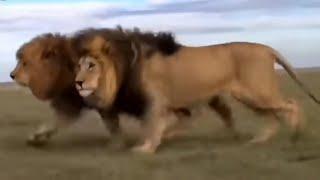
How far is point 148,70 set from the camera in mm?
2018

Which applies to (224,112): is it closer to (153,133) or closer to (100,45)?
(153,133)

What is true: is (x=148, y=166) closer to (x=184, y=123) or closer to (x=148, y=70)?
(x=148, y=70)

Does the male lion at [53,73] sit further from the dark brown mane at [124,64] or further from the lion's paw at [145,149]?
the lion's paw at [145,149]

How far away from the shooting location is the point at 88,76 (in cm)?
193

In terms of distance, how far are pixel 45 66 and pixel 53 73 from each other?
3 centimetres

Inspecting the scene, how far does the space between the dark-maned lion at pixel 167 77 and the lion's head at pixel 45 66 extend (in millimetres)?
81

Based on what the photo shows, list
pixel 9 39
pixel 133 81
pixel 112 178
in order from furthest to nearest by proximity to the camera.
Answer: pixel 9 39, pixel 133 81, pixel 112 178

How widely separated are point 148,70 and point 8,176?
531 mm

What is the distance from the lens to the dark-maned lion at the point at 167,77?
197cm

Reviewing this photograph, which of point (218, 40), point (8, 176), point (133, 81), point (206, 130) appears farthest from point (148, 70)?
point (218, 40)

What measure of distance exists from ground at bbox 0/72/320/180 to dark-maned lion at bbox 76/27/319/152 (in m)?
0.08

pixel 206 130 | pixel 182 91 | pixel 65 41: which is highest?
pixel 65 41

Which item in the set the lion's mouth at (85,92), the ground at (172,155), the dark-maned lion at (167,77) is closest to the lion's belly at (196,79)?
the dark-maned lion at (167,77)

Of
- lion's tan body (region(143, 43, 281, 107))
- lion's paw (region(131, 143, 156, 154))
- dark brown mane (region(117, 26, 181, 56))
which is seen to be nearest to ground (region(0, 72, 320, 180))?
lion's paw (region(131, 143, 156, 154))
